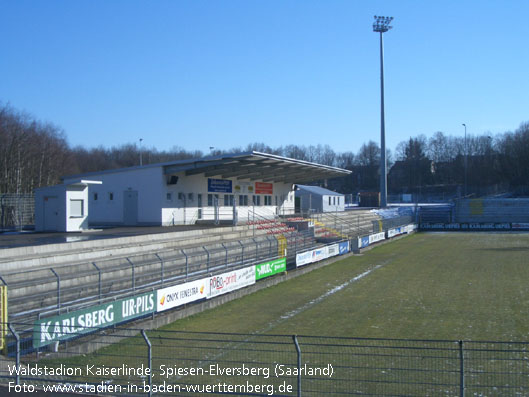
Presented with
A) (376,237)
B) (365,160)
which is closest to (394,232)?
(376,237)

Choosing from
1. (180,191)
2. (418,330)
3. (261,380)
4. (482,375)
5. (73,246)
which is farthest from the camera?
(180,191)

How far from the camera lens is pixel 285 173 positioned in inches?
1517

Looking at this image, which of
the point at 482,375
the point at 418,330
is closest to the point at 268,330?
the point at 418,330

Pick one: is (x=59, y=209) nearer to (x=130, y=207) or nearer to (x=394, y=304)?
(x=130, y=207)

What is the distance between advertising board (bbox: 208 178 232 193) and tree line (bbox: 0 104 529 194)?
17.2m

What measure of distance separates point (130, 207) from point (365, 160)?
99.9m

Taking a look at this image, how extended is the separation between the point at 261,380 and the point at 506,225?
5270cm

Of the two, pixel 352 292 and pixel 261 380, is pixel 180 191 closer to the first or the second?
pixel 352 292

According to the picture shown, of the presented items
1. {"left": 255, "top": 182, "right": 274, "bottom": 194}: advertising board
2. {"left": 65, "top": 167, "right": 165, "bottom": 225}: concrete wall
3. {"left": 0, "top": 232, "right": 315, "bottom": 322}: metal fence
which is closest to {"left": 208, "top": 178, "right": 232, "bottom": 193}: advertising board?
{"left": 255, "top": 182, "right": 274, "bottom": 194}: advertising board

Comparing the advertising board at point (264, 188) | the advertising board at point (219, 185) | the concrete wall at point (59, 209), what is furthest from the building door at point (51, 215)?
the advertising board at point (264, 188)

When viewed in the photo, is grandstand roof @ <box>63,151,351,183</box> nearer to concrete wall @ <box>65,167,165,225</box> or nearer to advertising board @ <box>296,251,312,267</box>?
concrete wall @ <box>65,167,165,225</box>

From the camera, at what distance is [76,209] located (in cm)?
2319

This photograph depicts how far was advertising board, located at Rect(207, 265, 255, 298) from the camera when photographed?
1677 centimetres

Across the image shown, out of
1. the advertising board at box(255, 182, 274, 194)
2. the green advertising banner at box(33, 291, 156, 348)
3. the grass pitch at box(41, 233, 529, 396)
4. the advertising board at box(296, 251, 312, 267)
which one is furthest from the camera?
the advertising board at box(255, 182, 274, 194)
